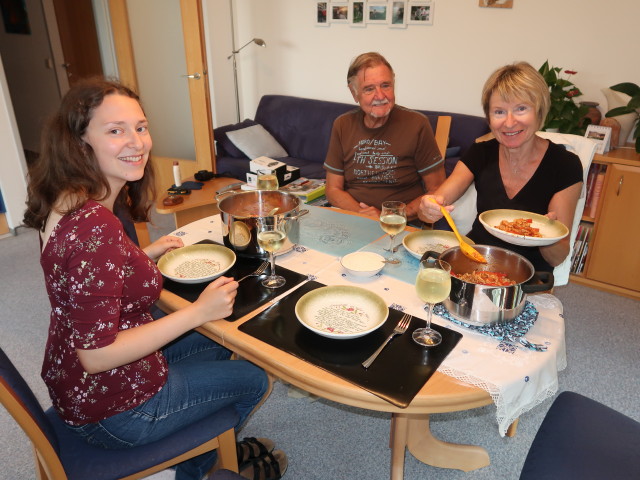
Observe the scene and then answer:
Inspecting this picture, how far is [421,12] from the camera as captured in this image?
3.49m

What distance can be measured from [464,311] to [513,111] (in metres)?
0.79

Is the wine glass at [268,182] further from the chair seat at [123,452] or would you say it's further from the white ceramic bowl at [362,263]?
the chair seat at [123,452]

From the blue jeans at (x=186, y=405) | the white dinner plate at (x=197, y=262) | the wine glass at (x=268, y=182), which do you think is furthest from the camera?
the wine glass at (x=268, y=182)

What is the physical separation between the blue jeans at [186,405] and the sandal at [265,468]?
18 centimetres

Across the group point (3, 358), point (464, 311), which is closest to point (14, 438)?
point (3, 358)

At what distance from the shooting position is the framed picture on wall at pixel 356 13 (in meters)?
3.74

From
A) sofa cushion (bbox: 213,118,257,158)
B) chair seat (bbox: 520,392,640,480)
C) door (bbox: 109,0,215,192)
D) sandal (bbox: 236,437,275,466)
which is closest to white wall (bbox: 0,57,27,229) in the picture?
door (bbox: 109,0,215,192)

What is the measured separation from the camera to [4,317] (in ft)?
8.53

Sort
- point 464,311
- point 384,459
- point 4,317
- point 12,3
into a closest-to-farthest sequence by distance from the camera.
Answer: point 464,311 < point 384,459 < point 4,317 < point 12,3

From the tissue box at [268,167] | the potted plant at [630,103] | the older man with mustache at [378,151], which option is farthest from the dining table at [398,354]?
the potted plant at [630,103]

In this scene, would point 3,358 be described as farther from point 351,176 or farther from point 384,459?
point 351,176

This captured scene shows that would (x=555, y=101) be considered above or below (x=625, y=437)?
above

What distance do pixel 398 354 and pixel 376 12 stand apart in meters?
3.29

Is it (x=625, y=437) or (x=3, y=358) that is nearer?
(x=3, y=358)
